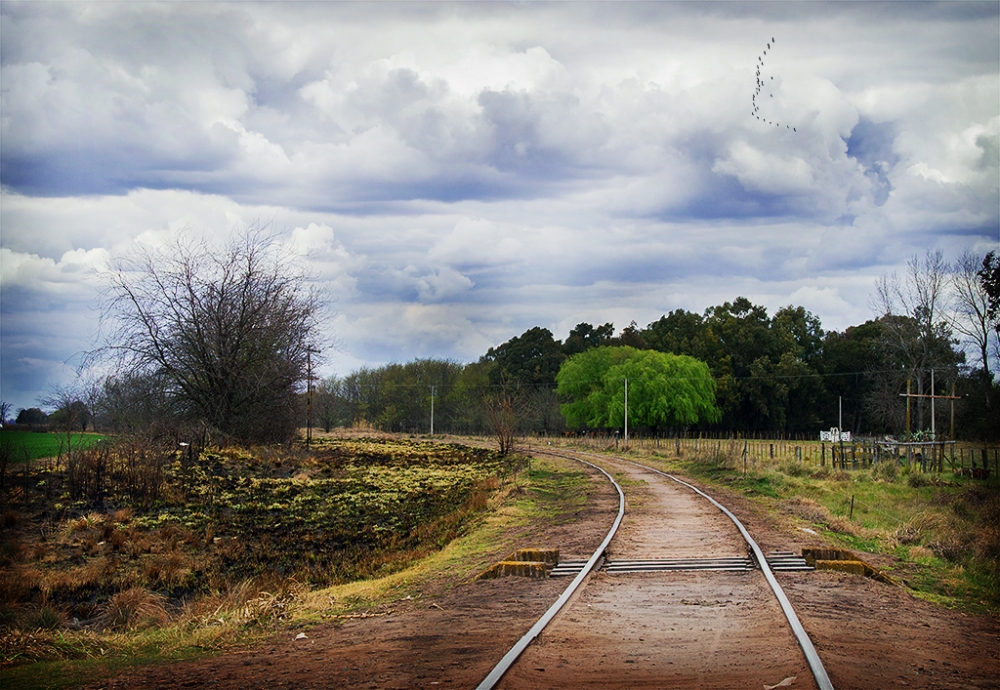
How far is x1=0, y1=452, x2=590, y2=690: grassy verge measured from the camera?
897 cm

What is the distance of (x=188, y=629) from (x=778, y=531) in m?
11.1

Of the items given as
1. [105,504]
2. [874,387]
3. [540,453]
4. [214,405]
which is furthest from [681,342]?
[105,504]

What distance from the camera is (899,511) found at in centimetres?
2241

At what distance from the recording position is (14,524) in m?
19.0

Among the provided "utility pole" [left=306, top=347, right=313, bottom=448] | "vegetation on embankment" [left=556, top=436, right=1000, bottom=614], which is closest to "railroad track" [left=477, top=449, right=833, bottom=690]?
"vegetation on embankment" [left=556, top=436, right=1000, bottom=614]

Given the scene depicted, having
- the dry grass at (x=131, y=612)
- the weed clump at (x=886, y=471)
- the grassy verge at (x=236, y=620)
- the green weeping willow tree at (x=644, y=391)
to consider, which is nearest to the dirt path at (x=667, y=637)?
the grassy verge at (x=236, y=620)

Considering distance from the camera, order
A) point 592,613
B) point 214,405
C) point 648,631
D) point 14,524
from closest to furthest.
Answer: point 648,631 < point 592,613 < point 14,524 < point 214,405

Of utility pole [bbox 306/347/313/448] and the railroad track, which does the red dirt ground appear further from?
utility pole [bbox 306/347/313/448]

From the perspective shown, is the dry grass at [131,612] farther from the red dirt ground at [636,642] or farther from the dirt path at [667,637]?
the dirt path at [667,637]

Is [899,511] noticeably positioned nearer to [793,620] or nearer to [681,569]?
[681,569]

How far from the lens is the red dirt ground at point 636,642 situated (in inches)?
287

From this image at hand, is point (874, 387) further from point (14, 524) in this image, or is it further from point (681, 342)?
point (14, 524)

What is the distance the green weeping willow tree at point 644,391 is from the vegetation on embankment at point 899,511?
→ 1331 inches

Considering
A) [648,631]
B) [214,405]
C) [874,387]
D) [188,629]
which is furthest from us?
[874,387]
